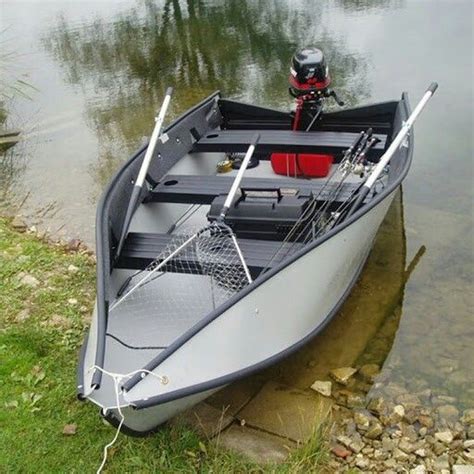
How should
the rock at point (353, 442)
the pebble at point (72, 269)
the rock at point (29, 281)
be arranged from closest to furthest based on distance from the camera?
the rock at point (353, 442) < the rock at point (29, 281) < the pebble at point (72, 269)

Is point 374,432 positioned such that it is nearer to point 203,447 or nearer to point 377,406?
point 377,406

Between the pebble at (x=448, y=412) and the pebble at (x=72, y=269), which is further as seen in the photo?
the pebble at (x=72, y=269)

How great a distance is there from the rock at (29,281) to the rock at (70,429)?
162cm

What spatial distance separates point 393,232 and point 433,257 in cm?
50

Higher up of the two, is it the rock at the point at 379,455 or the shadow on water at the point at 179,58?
the rock at the point at 379,455

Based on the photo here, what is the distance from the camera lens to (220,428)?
355 centimetres

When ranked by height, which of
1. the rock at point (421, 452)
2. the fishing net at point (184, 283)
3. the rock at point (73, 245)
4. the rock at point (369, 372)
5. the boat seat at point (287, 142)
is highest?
the fishing net at point (184, 283)

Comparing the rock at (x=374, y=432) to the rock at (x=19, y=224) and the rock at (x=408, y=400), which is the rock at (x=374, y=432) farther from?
the rock at (x=19, y=224)

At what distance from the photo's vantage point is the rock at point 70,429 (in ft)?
11.2

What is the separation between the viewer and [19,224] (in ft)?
20.6

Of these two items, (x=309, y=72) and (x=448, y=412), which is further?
(x=309, y=72)

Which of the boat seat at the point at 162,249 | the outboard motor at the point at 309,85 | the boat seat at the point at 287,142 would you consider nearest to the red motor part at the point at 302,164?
the boat seat at the point at 287,142

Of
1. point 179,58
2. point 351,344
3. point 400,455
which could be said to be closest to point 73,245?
point 351,344

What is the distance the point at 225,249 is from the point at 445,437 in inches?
65.3
